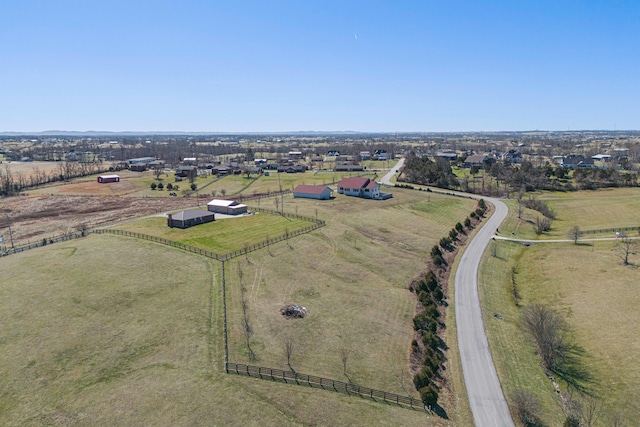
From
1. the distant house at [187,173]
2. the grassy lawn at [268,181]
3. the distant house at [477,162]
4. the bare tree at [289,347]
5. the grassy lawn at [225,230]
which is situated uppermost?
the distant house at [477,162]

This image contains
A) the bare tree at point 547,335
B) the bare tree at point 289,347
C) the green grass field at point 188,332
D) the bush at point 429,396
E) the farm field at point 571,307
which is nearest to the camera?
the green grass field at point 188,332

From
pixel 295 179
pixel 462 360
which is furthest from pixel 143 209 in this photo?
pixel 462 360

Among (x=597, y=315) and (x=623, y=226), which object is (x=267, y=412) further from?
(x=623, y=226)

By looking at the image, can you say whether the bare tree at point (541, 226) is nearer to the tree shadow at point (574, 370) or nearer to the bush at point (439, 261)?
the bush at point (439, 261)

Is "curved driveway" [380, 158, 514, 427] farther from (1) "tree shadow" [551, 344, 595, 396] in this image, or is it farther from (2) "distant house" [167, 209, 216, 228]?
(2) "distant house" [167, 209, 216, 228]

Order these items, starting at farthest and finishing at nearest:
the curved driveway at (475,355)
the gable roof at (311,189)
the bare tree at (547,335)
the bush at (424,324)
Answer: the gable roof at (311,189), the bush at (424,324), the bare tree at (547,335), the curved driveway at (475,355)

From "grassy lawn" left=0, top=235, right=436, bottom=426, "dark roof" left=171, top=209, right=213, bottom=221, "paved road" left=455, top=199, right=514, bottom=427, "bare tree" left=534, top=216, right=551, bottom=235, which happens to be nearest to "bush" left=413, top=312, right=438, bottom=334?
"paved road" left=455, top=199, right=514, bottom=427

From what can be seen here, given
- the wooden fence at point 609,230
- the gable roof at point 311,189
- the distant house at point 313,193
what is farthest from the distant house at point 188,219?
the wooden fence at point 609,230
